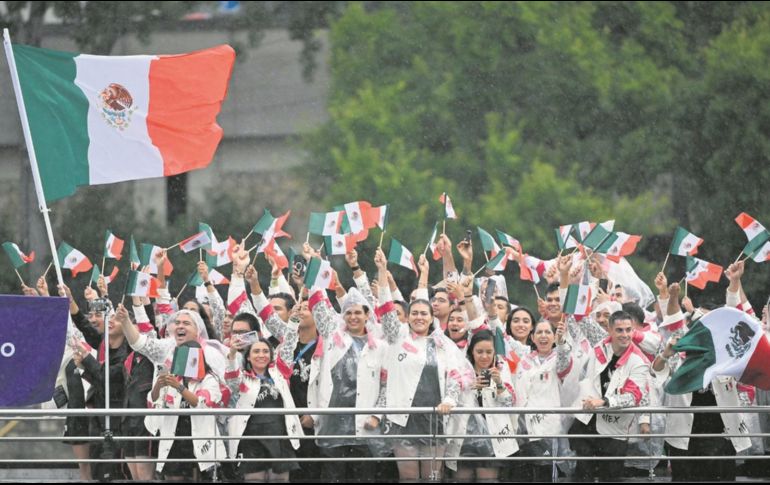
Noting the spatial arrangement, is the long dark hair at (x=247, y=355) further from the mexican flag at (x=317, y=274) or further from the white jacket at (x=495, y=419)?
the white jacket at (x=495, y=419)

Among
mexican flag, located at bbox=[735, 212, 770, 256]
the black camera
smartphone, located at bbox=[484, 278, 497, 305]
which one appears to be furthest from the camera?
smartphone, located at bbox=[484, 278, 497, 305]

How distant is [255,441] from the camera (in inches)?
474

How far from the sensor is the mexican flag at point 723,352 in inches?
447

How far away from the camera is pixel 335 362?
40.2 feet

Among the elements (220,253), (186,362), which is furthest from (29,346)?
(220,253)

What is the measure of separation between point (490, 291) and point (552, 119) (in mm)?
11798

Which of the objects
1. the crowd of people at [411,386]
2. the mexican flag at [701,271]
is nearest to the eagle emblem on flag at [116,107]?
the crowd of people at [411,386]

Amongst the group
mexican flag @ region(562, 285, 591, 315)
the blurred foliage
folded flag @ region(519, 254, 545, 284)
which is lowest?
mexican flag @ region(562, 285, 591, 315)

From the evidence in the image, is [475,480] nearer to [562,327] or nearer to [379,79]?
[562,327]

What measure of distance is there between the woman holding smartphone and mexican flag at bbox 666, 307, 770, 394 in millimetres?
1162

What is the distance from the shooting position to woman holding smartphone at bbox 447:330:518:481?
39.2 feet

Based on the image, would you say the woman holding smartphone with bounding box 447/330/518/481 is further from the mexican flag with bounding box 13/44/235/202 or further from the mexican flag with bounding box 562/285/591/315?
the mexican flag with bounding box 13/44/235/202

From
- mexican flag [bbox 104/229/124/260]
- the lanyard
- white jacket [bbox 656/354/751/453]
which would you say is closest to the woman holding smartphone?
white jacket [bbox 656/354/751/453]

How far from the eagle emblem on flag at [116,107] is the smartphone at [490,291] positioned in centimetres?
292
